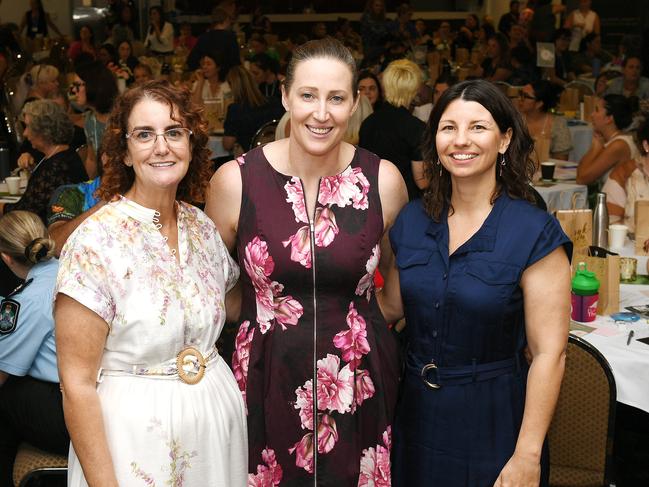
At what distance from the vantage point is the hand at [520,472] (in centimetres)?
216

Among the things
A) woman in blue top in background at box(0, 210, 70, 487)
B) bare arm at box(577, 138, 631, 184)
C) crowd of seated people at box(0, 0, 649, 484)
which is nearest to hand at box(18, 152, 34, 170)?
crowd of seated people at box(0, 0, 649, 484)

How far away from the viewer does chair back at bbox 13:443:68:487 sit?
9.66 ft

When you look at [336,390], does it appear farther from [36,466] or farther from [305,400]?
[36,466]

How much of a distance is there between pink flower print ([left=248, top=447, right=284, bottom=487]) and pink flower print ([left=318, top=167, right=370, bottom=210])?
68 centimetres

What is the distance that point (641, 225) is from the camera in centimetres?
414

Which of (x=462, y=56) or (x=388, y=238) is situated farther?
(x=462, y=56)

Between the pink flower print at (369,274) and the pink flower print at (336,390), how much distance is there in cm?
20

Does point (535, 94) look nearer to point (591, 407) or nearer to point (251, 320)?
point (591, 407)

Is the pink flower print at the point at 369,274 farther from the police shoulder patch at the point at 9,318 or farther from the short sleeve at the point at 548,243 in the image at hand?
the police shoulder patch at the point at 9,318

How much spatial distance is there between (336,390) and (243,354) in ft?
0.86

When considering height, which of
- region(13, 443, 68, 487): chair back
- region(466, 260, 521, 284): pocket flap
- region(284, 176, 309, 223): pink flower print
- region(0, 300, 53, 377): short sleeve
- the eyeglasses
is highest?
the eyeglasses

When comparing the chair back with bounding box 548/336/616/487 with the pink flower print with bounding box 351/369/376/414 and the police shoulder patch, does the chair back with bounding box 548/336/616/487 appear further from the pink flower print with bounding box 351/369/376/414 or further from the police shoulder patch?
the police shoulder patch

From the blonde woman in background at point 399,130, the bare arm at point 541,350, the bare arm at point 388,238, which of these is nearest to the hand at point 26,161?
the blonde woman in background at point 399,130

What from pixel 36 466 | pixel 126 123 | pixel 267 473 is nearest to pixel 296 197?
pixel 126 123
